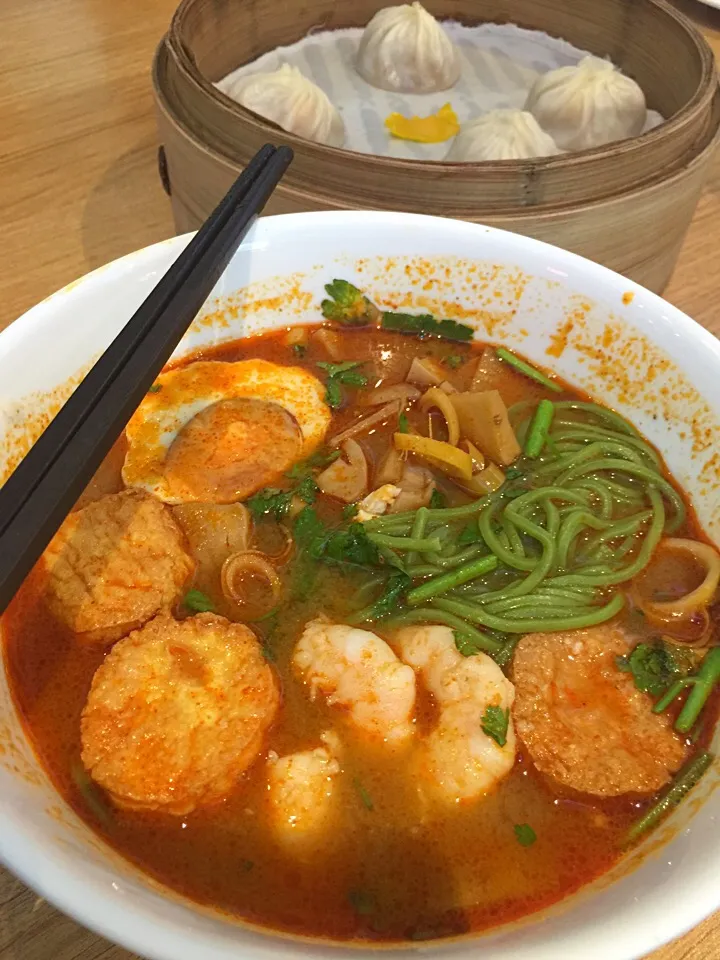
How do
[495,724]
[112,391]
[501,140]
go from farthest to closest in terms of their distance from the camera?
[501,140]
[495,724]
[112,391]

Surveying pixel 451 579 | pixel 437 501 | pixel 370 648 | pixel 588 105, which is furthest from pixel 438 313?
pixel 588 105

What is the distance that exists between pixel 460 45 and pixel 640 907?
13.4ft

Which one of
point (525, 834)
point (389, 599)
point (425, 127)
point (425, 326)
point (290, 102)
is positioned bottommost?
point (525, 834)

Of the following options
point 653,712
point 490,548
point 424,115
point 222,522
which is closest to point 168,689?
point 222,522

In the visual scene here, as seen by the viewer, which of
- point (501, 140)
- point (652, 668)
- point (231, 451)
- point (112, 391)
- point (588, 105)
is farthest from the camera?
point (588, 105)

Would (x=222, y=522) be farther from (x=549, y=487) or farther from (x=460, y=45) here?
(x=460, y=45)

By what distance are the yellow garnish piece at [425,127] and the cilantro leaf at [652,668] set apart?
2549mm

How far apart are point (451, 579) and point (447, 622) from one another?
4.1 inches

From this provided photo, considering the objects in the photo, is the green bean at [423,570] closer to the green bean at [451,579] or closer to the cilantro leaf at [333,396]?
the green bean at [451,579]

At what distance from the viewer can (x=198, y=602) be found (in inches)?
66.7

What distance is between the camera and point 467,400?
204 cm

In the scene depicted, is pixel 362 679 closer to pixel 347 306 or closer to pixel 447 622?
pixel 447 622

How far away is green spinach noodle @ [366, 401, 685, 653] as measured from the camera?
172cm

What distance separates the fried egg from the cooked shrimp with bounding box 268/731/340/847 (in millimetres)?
689
